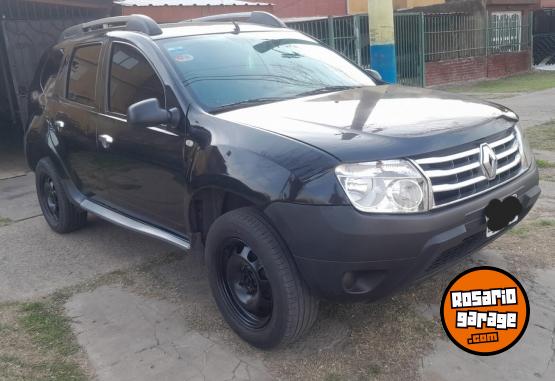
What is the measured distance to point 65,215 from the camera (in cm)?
527

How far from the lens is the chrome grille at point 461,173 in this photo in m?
2.74

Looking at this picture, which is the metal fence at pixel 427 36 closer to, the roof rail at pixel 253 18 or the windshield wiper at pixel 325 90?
the roof rail at pixel 253 18

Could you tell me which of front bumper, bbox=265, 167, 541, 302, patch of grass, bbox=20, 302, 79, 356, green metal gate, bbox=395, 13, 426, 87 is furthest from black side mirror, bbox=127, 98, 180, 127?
Answer: green metal gate, bbox=395, 13, 426, 87

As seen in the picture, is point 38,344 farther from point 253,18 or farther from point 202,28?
point 253,18

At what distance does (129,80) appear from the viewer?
4043mm

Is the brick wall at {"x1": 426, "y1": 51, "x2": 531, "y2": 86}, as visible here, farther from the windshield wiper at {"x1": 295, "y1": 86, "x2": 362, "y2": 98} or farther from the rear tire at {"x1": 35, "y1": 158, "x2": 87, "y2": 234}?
the windshield wiper at {"x1": 295, "y1": 86, "x2": 362, "y2": 98}

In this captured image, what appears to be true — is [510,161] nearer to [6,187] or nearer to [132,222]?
[132,222]

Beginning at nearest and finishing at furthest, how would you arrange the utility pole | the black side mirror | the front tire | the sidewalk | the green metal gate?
the front tire → the black side mirror → the utility pole → the sidewalk → the green metal gate

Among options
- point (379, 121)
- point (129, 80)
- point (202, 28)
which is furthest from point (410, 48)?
point (379, 121)

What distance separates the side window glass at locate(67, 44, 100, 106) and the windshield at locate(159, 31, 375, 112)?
90 cm

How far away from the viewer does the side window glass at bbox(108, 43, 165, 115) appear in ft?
12.4

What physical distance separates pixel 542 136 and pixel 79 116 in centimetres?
646

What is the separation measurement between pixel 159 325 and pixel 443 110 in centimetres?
215

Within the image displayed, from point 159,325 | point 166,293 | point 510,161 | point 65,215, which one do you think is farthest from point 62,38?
point 510,161
